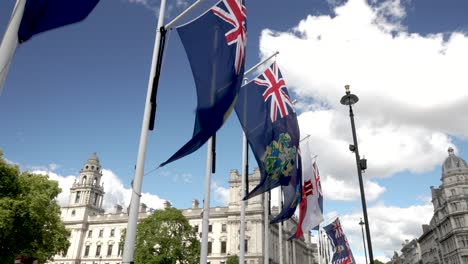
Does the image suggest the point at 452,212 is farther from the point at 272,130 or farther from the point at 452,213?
the point at 272,130

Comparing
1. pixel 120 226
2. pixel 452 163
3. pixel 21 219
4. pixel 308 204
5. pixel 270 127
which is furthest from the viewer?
pixel 452 163

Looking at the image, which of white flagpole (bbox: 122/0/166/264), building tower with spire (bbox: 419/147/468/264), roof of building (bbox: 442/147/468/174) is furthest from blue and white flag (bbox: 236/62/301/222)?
roof of building (bbox: 442/147/468/174)

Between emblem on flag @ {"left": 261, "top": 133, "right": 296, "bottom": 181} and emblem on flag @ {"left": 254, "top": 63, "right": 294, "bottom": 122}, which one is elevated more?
emblem on flag @ {"left": 254, "top": 63, "right": 294, "bottom": 122}

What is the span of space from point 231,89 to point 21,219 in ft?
88.2

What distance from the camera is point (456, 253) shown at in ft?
281

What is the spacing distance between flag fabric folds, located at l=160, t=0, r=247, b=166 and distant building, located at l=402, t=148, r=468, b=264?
94499 millimetres

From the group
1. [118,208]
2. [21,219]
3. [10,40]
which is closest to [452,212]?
[118,208]

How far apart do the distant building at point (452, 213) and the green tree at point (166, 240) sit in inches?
2693

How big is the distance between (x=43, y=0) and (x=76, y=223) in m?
91.9

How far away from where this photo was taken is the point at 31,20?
6.63 m

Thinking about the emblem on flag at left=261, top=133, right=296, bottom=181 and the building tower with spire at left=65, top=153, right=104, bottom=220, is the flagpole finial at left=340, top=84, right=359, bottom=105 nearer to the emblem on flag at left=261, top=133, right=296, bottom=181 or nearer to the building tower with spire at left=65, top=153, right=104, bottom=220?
the emblem on flag at left=261, top=133, right=296, bottom=181

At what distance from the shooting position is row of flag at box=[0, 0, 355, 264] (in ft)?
22.0

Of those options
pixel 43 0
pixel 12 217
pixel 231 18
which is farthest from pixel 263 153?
pixel 12 217

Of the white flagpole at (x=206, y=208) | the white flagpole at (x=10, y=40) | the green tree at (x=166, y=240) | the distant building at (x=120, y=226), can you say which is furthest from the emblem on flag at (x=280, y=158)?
the distant building at (x=120, y=226)
